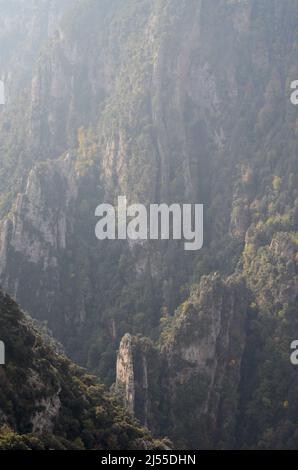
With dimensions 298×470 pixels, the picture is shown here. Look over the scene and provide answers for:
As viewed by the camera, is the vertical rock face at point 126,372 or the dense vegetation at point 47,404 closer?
the dense vegetation at point 47,404

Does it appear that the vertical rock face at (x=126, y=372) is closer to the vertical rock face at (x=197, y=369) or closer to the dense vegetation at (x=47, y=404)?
the vertical rock face at (x=197, y=369)

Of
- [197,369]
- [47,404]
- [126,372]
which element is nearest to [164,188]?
[197,369]

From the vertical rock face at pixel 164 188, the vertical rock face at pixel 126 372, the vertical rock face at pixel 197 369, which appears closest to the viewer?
the vertical rock face at pixel 126 372

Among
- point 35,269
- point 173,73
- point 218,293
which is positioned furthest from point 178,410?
point 173,73

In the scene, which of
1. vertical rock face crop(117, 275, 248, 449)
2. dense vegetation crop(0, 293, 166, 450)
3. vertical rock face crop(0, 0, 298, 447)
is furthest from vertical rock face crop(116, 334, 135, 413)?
dense vegetation crop(0, 293, 166, 450)

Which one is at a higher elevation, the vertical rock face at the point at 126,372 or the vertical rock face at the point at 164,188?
the vertical rock face at the point at 164,188

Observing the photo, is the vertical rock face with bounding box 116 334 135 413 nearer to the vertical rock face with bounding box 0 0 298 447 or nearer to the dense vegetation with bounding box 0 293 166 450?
the vertical rock face with bounding box 0 0 298 447

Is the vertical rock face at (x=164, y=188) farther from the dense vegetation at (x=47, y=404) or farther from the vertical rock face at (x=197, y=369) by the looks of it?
the dense vegetation at (x=47, y=404)

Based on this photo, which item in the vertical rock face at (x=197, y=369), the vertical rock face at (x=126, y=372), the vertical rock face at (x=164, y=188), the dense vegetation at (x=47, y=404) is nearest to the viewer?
the dense vegetation at (x=47, y=404)

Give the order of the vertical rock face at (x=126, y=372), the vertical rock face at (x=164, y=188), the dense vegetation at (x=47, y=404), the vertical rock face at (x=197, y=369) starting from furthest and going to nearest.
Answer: the vertical rock face at (x=164, y=188) < the vertical rock face at (x=197, y=369) < the vertical rock face at (x=126, y=372) < the dense vegetation at (x=47, y=404)

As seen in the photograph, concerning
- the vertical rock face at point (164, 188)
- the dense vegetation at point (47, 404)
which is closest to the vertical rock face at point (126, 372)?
the vertical rock face at point (164, 188)

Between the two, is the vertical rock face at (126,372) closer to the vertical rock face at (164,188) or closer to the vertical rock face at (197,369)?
the vertical rock face at (197,369)

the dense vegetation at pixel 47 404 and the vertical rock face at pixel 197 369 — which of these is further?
the vertical rock face at pixel 197 369

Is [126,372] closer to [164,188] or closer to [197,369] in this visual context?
[197,369]
